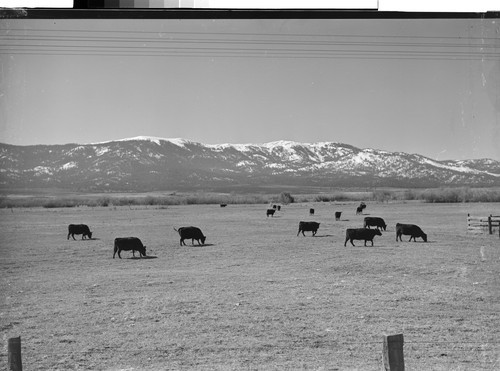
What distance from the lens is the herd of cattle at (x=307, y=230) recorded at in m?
3.41

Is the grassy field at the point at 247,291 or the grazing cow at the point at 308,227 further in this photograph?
the grazing cow at the point at 308,227

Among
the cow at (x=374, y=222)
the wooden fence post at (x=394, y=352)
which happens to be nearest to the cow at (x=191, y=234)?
the cow at (x=374, y=222)

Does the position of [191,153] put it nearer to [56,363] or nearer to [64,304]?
[64,304]

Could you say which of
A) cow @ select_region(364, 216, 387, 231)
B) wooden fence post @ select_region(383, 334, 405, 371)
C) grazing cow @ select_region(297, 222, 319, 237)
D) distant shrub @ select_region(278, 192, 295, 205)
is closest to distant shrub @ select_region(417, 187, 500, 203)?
cow @ select_region(364, 216, 387, 231)

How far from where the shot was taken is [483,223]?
11.5 feet

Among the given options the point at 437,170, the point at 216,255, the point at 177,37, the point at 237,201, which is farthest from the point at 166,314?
the point at 437,170

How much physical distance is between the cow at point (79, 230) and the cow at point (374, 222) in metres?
1.90

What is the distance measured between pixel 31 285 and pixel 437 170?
9.13ft

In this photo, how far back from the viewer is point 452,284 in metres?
3.38

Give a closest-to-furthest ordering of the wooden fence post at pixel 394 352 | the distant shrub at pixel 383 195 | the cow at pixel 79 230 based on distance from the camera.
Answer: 1. the wooden fence post at pixel 394 352
2. the cow at pixel 79 230
3. the distant shrub at pixel 383 195

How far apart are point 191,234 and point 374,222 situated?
4.30ft

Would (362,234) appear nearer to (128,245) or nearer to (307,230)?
(307,230)

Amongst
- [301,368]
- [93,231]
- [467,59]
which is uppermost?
[467,59]

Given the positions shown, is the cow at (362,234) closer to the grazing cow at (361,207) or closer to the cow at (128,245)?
the grazing cow at (361,207)
